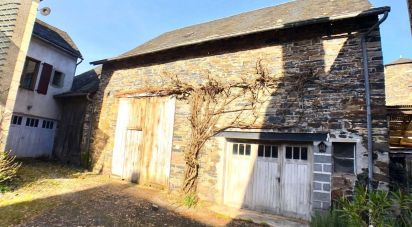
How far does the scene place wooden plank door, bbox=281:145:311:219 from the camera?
22.0 feet

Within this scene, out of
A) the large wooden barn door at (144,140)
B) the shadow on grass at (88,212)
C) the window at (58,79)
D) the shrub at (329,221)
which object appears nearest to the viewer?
the shrub at (329,221)

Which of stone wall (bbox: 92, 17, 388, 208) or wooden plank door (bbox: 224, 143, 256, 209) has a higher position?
stone wall (bbox: 92, 17, 388, 208)

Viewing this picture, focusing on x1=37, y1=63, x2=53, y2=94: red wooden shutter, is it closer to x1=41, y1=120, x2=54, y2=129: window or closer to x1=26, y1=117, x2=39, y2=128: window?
x1=26, y1=117, x2=39, y2=128: window

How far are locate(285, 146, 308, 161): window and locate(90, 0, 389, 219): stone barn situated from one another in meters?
0.02

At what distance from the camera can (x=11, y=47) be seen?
7844 millimetres

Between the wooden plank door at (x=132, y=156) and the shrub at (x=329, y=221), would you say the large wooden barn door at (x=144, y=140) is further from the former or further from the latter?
the shrub at (x=329, y=221)

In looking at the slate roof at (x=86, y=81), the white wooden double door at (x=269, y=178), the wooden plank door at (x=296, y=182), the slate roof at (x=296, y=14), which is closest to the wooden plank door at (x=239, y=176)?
the white wooden double door at (x=269, y=178)

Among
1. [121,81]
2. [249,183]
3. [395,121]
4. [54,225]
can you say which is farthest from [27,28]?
[395,121]

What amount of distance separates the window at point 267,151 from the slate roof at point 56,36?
10873 millimetres

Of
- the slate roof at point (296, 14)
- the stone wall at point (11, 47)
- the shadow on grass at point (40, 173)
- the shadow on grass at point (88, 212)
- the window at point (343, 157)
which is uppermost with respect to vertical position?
the slate roof at point (296, 14)

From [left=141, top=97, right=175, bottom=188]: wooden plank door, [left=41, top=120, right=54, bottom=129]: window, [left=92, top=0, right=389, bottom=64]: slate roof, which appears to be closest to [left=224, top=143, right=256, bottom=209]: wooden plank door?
[left=141, top=97, right=175, bottom=188]: wooden plank door

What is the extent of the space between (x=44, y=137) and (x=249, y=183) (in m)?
10.5

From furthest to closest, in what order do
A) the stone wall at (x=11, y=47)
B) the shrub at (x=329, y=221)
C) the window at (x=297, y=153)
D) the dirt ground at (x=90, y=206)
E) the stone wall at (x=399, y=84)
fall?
the stone wall at (x=399, y=84) → the stone wall at (x=11, y=47) → the window at (x=297, y=153) → the dirt ground at (x=90, y=206) → the shrub at (x=329, y=221)

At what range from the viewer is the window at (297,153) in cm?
693
